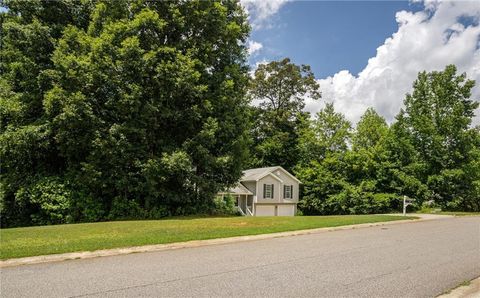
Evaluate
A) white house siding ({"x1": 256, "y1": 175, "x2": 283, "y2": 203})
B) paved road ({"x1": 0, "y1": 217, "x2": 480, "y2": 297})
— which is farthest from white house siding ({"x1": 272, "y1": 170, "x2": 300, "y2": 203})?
paved road ({"x1": 0, "y1": 217, "x2": 480, "y2": 297})

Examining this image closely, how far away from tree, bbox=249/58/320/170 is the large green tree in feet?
73.3

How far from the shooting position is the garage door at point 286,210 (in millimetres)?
37409

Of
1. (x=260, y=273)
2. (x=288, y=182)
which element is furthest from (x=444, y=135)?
(x=260, y=273)

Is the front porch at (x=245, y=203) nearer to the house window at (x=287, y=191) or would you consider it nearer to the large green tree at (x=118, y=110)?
the house window at (x=287, y=191)

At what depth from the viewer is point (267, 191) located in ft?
119

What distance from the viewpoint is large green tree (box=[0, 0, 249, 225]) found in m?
17.7

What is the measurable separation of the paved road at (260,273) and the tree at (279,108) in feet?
112

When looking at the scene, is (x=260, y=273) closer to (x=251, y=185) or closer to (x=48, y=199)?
(x=48, y=199)

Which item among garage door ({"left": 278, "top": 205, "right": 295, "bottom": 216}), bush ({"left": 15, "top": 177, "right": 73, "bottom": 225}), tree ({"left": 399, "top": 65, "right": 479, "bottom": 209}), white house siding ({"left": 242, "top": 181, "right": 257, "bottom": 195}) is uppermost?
tree ({"left": 399, "top": 65, "right": 479, "bottom": 209})

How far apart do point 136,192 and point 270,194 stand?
1933cm

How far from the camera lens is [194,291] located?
5.45 meters

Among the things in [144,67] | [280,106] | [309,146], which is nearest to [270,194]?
[309,146]

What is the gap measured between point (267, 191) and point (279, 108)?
13003 mm

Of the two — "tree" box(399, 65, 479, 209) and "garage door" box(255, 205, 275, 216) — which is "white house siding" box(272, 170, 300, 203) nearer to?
"garage door" box(255, 205, 275, 216)
